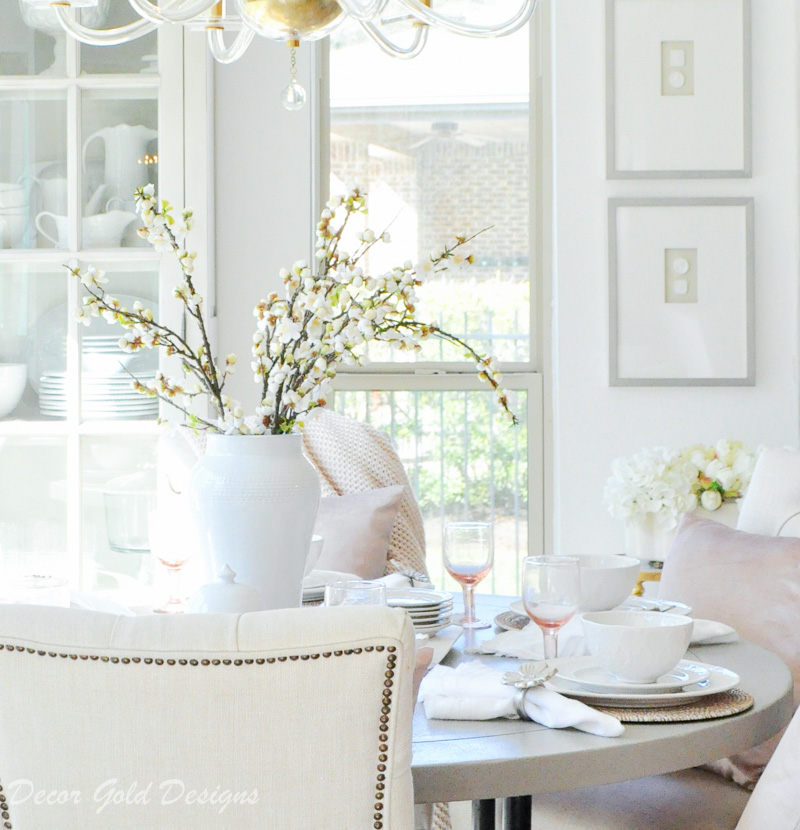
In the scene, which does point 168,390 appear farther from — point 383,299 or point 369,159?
point 369,159

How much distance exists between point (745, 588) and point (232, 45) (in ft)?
4.55

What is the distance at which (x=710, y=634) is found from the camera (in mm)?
1595

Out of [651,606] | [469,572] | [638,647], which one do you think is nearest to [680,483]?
[651,606]

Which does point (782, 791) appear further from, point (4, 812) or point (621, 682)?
point (4, 812)

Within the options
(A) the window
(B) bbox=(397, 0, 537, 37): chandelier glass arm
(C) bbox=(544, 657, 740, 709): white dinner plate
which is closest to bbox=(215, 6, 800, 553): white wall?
(A) the window

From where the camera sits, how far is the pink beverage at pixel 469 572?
1721 millimetres

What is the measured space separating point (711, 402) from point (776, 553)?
1578 millimetres

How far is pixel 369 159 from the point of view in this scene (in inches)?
141

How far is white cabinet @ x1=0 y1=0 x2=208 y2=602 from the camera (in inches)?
123

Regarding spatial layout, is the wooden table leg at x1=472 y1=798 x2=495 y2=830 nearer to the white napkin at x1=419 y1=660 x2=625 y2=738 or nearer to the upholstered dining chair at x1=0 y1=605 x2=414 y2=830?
the white napkin at x1=419 y1=660 x2=625 y2=738

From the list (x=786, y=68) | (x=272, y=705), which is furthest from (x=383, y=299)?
(x=786, y=68)

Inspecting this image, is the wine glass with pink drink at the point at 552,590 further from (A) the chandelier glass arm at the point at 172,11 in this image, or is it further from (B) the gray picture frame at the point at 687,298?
(B) the gray picture frame at the point at 687,298

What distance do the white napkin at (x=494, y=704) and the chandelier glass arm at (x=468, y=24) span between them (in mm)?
898

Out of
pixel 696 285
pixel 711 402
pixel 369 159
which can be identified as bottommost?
pixel 711 402
